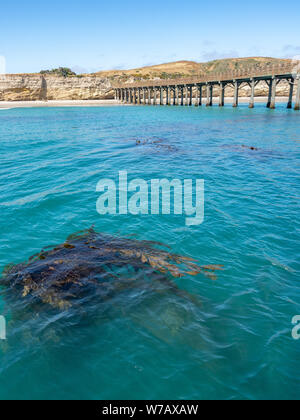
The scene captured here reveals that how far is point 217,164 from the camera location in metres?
15.4

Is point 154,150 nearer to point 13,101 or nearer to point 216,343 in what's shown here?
point 216,343

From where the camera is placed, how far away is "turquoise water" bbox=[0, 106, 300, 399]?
392 cm

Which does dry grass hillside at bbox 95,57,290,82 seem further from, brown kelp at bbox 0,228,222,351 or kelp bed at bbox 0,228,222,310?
brown kelp at bbox 0,228,222,351

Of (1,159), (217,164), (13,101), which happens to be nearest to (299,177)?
(217,164)

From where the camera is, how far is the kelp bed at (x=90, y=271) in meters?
5.36

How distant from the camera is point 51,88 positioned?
84.6 meters

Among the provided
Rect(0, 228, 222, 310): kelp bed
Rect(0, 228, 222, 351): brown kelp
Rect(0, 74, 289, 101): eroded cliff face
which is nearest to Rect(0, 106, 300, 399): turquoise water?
Rect(0, 228, 222, 351): brown kelp

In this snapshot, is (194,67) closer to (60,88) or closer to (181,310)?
(60,88)

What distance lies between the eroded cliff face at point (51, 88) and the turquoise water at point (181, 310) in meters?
77.7

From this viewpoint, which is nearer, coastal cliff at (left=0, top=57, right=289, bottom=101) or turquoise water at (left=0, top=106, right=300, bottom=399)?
turquoise water at (left=0, top=106, right=300, bottom=399)

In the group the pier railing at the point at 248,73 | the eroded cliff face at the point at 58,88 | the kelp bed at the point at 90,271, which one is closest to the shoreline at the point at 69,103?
the eroded cliff face at the point at 58,88

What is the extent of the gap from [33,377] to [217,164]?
13.4 metres

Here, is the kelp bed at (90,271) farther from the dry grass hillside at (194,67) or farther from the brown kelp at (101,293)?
the dry grass hillside at (194,67)

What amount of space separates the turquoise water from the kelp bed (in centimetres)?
35
